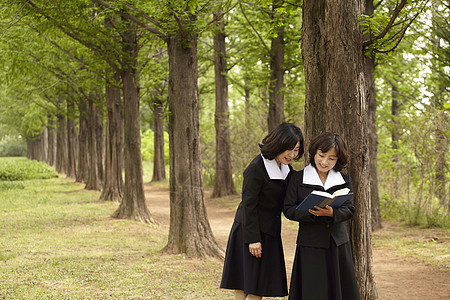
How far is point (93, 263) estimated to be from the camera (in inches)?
324

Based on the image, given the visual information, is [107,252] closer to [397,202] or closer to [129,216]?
[129,216]

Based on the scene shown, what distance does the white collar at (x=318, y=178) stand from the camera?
12.8 ft

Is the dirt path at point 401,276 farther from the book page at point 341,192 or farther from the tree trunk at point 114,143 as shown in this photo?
the tree trunk at point 114,143

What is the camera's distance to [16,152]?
88.5m

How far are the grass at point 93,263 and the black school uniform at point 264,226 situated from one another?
247 centimetres

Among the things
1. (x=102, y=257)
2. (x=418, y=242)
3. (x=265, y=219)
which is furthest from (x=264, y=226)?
(x=418, y=242)

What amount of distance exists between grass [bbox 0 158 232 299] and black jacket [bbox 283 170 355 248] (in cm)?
308

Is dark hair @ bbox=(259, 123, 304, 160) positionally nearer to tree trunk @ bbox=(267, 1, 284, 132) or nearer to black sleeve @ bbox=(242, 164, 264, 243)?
black sleeve @ bbox=(242, 164, 264, 243)

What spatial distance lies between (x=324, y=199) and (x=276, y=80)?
523 inches

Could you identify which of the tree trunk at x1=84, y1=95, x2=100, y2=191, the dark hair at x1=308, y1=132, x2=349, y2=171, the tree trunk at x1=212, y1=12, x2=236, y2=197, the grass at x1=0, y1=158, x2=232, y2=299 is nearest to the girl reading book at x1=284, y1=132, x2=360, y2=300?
the dark hair at x1=308, y1=132, x2=349, y2=171

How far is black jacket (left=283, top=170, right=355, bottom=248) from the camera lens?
3.80m

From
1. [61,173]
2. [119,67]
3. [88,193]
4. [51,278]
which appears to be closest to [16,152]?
[61,173]

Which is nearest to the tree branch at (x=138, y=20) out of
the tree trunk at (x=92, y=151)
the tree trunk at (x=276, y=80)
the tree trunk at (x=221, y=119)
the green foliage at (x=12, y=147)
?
the tree trunk at (x=276, y=80)

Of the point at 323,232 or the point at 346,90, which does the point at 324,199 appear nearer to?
the point at 323,232
